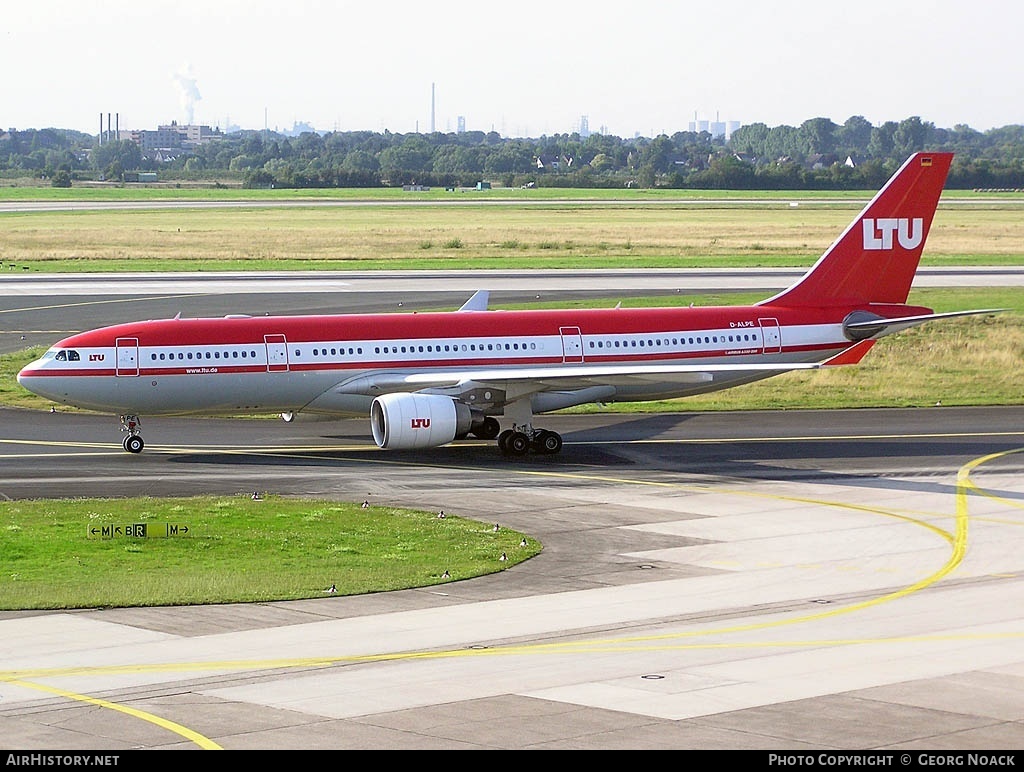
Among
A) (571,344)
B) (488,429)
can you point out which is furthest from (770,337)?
(488,429)

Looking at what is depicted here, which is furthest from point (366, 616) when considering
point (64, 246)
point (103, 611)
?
point (64, 246)

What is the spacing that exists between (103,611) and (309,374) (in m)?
18.5

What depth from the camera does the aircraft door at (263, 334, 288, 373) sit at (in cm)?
4391

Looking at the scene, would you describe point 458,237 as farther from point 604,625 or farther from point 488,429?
point 604,625

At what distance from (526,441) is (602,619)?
753 inches

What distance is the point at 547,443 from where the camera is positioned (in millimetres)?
45062

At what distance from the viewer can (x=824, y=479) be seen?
40812 millimetres

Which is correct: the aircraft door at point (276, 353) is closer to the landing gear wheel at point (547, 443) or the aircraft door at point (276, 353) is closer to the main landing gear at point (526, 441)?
the main landing gear at point (526, 441)

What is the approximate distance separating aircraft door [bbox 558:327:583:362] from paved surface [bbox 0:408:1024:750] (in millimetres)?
3039

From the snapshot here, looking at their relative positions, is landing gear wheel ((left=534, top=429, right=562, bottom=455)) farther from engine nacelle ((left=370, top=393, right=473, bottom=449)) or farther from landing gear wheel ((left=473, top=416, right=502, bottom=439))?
engine nacelle ((left=370, top=393, right=473, bottom=449))

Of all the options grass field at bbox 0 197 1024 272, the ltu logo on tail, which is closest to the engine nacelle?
the ltu logo on tail

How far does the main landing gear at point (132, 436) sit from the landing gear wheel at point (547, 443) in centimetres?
1200

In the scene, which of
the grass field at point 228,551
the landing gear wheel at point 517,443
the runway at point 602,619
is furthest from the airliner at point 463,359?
the grass field at point 228,551

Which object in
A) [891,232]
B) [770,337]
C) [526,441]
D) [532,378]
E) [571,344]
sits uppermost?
[891,232]
